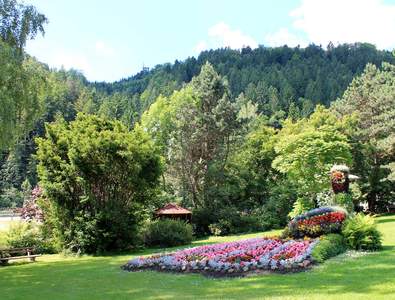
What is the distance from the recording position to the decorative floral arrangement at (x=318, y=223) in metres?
16.3

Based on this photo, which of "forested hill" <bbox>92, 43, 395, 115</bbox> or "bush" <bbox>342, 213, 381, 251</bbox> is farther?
"forested hill" <bbox>92, 43, 395, 115</bbox>

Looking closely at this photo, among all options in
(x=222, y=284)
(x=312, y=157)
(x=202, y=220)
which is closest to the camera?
(x=222, y=284)

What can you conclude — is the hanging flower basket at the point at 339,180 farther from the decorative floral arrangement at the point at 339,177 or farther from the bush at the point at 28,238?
the bush at the point at 28,238

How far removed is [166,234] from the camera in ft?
82.1

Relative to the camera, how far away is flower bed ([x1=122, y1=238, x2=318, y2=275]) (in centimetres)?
1290

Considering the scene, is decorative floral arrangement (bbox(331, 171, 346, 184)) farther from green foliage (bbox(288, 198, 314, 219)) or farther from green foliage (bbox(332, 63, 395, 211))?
green foliage (bbox(332, 63, 395, 211))

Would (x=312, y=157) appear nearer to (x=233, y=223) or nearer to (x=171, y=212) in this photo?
(x=233, y=223)

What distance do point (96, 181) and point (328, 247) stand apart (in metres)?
12.6

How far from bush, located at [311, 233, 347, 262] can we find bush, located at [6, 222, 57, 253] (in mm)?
15037

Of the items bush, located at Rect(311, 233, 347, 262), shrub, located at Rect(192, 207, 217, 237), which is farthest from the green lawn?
shrub, located at Rect(192, 207, 217, 237)

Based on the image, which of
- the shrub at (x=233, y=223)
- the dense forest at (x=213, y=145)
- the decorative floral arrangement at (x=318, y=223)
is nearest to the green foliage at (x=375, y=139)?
the dense forest at (x=213, y=145)

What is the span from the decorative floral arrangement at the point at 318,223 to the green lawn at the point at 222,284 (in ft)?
5.50

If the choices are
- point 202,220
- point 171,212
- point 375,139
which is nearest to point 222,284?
point 171,212

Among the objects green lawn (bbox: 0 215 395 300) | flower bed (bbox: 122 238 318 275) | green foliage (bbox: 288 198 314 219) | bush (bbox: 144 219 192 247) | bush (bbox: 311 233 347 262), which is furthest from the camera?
→ green foliage (bbox: 288 198 314 219)
